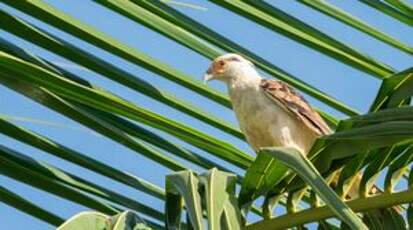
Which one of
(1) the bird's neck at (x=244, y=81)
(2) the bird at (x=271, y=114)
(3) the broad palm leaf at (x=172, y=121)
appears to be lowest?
(3) the broad palm leaf at (x=172, y=121)

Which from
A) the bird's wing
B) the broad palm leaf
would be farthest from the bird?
the broad palm leaf

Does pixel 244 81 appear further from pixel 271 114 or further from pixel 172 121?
pixel 172 121

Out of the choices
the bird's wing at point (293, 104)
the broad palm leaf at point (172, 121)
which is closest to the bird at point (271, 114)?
the bird's wing at point (293, 104)

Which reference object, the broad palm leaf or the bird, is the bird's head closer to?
the bird

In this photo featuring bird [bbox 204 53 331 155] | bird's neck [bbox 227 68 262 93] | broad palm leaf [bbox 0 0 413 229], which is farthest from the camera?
bird's neck [bbox 227 68 262 93]

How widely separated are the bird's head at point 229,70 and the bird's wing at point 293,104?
120mm

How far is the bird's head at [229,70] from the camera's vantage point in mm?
4195

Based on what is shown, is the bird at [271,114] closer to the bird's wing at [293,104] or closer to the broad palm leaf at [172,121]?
the bird's wing at [293,104]

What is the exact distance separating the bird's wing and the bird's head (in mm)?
120

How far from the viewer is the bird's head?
420 cm

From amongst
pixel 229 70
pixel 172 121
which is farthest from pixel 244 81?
pixel 172 121

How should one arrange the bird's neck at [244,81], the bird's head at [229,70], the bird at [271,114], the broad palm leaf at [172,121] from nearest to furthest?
the broad palm leaf at [172,121], the bird at [271,114], the bird's neck at [244,81], the bird's head at [229,70]

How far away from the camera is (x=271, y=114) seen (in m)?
3.90

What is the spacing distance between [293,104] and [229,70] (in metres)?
0.47
